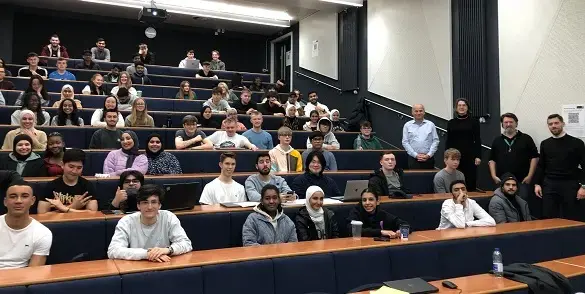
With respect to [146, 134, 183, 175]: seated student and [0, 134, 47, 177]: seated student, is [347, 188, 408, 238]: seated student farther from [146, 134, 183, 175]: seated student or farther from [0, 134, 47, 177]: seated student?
[0, 134, 47, 177]: seated student

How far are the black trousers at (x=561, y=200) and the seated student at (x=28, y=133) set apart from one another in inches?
175

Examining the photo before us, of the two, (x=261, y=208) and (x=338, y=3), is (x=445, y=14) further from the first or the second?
(x=261, y=208)

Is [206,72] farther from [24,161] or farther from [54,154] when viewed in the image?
[24,161]

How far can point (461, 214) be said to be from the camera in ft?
10.8

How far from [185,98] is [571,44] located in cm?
500

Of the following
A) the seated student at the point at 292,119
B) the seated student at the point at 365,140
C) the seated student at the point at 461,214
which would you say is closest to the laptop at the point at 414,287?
the seated student at the point at 461,214

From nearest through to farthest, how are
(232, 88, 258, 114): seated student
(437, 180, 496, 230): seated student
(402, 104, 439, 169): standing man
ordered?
(437, 180, 496, 230): seated student < (402, 104, 439, 169): standing man < (232, 88, 258, 114): seated student

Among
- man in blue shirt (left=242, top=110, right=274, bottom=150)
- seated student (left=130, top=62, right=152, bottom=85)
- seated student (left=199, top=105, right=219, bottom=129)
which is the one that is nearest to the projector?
seated student (left=130, top=62, right=152, bottom=85)

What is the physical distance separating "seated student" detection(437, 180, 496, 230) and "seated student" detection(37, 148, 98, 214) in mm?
2543

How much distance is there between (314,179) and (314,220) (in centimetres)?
78

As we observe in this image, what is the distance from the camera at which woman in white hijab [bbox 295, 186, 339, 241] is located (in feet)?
9.95

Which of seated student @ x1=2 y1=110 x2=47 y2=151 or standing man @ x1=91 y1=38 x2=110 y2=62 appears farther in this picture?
standing man @ x1=91 y1=38 x2=110 y2=62

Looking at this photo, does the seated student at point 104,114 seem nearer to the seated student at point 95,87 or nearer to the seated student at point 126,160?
the seated student at point 126,160

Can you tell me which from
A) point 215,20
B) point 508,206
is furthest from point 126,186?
point 215,20
